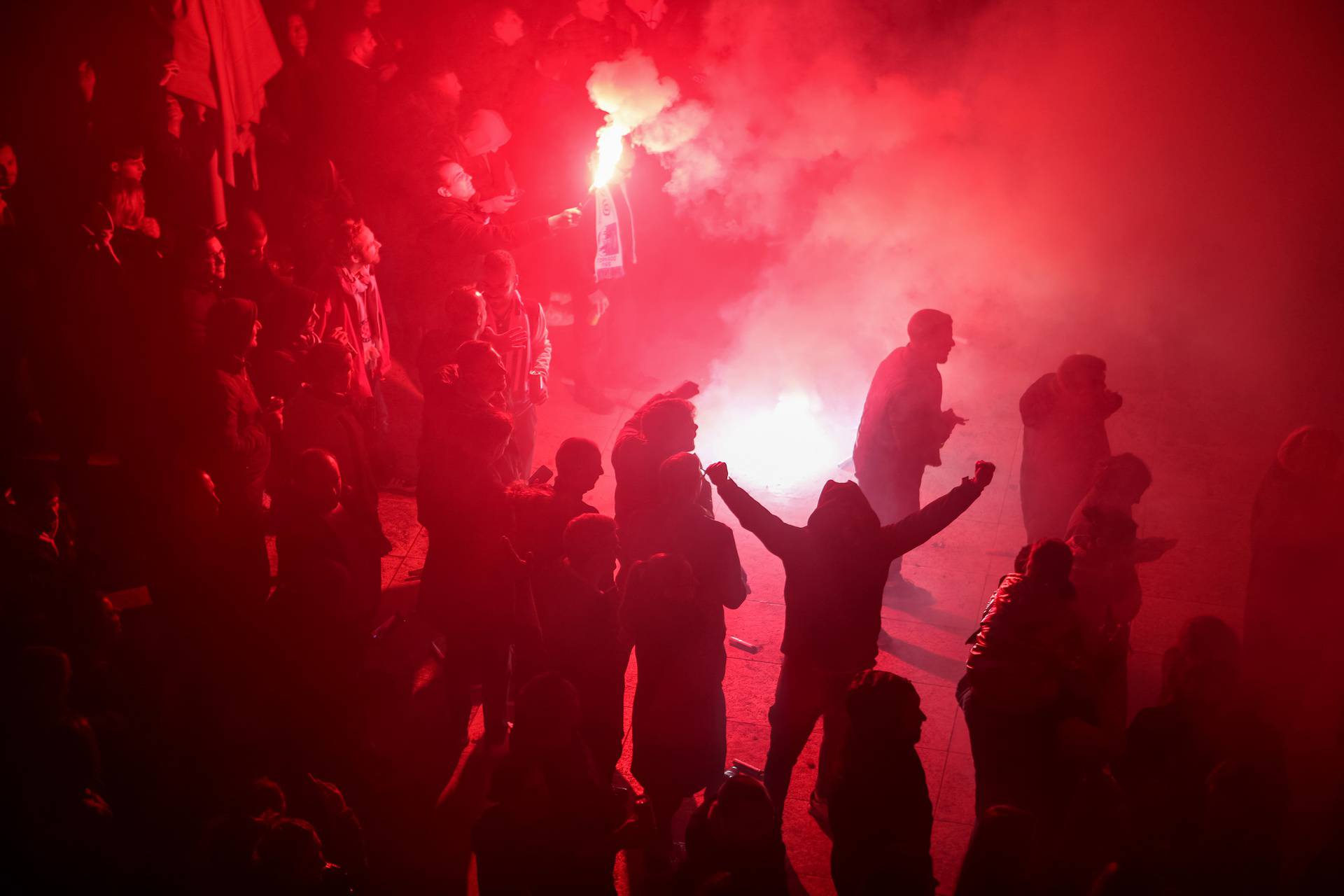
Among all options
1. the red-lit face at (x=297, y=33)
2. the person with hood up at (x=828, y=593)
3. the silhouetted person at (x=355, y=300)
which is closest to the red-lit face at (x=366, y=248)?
the silhouetted person at (x=355, y=300)

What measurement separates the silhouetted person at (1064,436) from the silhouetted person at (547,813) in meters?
4.00

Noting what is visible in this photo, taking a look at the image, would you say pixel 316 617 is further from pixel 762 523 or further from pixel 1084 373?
pixel 1084 373

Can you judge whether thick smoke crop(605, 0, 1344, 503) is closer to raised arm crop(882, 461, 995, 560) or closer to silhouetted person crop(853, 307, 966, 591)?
silhouetted person crop(853, 307, 966, 591)

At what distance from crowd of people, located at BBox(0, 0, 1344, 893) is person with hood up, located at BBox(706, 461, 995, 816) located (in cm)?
2

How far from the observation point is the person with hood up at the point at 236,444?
5.58m

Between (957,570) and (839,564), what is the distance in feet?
11.9

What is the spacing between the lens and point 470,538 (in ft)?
16.1

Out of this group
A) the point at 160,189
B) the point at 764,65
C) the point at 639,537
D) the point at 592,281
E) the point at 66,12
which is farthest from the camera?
the point at 764,65

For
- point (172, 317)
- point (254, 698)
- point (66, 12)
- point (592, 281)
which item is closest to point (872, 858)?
point (254, 698)

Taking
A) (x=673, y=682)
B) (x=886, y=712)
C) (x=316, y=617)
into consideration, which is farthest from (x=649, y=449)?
(x=886, y=712)

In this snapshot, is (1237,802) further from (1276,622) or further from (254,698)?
(254,698)

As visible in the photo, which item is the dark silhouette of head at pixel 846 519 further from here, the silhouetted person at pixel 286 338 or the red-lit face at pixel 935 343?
the silhouetted person at pixel 286 338

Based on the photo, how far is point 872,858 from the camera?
3.45 metres

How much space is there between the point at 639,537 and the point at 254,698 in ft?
6.56
